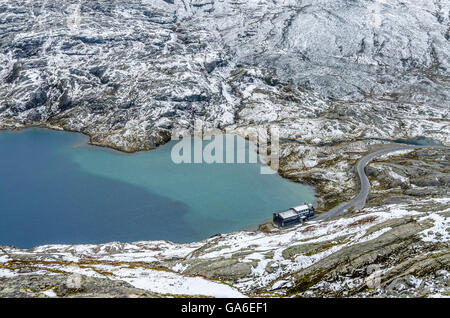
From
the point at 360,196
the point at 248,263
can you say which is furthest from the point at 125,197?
the point at 360,196

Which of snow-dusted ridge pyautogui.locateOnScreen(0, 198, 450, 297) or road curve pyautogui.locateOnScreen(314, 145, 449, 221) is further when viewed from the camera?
road curve pyautogui.locateOnScreen(314, 145, 449, 221)

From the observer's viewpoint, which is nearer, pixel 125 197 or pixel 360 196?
pixel 360 196

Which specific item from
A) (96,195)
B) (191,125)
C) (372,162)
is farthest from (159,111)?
(372,162)

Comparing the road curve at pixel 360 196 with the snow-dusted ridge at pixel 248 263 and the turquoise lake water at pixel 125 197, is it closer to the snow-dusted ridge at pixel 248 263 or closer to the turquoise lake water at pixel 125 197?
the turquoise lake water at pixel 125 197

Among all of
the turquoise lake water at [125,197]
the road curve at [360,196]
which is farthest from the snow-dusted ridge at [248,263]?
the road curve at [360,196]

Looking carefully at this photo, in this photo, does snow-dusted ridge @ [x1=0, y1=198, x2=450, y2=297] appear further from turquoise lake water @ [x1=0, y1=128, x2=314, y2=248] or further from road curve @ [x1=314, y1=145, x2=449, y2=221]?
road curve @ [x1=314, y1=145, x2=449, y2=221]

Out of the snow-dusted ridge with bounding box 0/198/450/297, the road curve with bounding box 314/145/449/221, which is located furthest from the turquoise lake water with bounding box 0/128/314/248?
the snow-dusted ridge with bounding box 0/198/450/297

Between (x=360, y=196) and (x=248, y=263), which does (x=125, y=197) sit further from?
(x=360, y=196)

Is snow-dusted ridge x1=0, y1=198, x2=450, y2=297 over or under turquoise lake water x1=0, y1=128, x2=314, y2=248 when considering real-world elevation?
over
